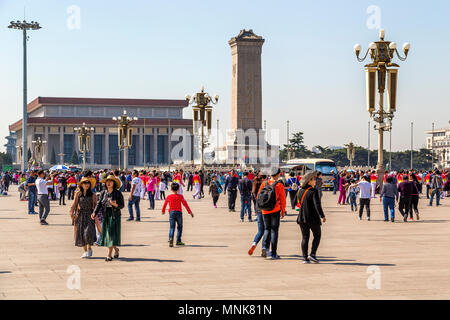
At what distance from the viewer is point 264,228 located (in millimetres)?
13984

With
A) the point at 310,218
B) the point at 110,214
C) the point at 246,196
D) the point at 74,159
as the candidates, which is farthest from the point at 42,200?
the point at 74,159

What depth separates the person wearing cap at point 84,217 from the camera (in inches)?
532

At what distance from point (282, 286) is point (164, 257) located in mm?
3922

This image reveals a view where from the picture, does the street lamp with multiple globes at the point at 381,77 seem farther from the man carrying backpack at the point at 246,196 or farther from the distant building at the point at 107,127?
the distant building at the point at 107,127

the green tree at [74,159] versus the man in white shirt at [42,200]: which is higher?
the green tree at [74,159]

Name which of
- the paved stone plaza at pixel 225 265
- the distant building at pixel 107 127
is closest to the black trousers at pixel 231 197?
the paved stone plaza at pixel 225 265

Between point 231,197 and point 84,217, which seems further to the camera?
point 231,197

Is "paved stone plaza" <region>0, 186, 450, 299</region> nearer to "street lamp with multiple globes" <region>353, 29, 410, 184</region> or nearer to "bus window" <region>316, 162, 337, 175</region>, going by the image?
"street lamp with multiple globes" <region>353, 29, 410, 184</region>

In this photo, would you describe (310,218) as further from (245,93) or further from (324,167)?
(245,93)

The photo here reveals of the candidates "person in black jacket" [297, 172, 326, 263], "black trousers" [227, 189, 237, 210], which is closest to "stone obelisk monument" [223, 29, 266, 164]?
"black trousers" [227, 189, 237, 210]

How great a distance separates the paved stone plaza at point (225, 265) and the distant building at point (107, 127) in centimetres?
12911

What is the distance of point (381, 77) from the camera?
33.2 m

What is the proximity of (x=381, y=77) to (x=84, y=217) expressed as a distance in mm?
22145
